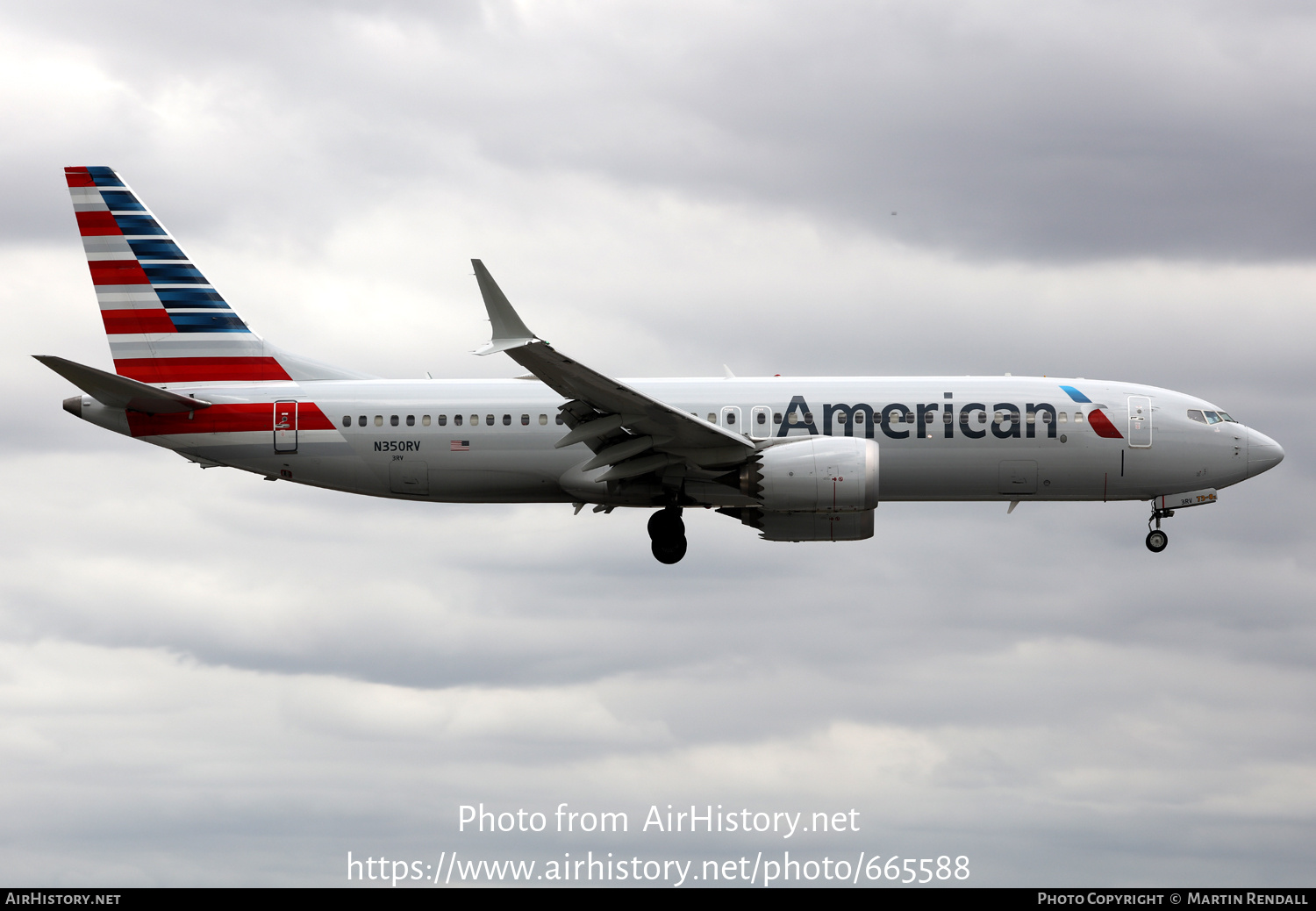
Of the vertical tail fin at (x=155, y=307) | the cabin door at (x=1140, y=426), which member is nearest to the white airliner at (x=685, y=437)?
the cabin door at (x=1140, y=426)

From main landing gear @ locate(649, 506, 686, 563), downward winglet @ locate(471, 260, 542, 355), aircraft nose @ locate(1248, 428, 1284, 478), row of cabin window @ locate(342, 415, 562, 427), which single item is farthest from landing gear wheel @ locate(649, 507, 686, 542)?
aircraft nose @ locate(1248, 428, 1284, 478)

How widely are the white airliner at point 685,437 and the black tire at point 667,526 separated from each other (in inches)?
1.8

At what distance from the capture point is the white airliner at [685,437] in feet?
116

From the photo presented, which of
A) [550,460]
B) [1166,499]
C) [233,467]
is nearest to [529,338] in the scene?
[550,460]

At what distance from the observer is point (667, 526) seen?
121 feet

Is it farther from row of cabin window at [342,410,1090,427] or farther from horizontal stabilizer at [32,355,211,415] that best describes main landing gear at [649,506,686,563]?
horizontal stabilizer at [32,355,211,415]

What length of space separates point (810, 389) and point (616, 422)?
5457 mm

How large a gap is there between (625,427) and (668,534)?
3946 mm

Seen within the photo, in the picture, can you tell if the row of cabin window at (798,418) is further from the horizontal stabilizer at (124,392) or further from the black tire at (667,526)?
the horizontal stabilizer at (124,392)

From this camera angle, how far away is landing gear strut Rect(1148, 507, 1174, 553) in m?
37.0

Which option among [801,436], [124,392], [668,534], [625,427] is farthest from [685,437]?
[124,392]

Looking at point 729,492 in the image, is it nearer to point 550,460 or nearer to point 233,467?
point 550,460

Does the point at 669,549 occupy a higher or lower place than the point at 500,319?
lower

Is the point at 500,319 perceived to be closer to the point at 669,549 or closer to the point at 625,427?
the point at 625,427
